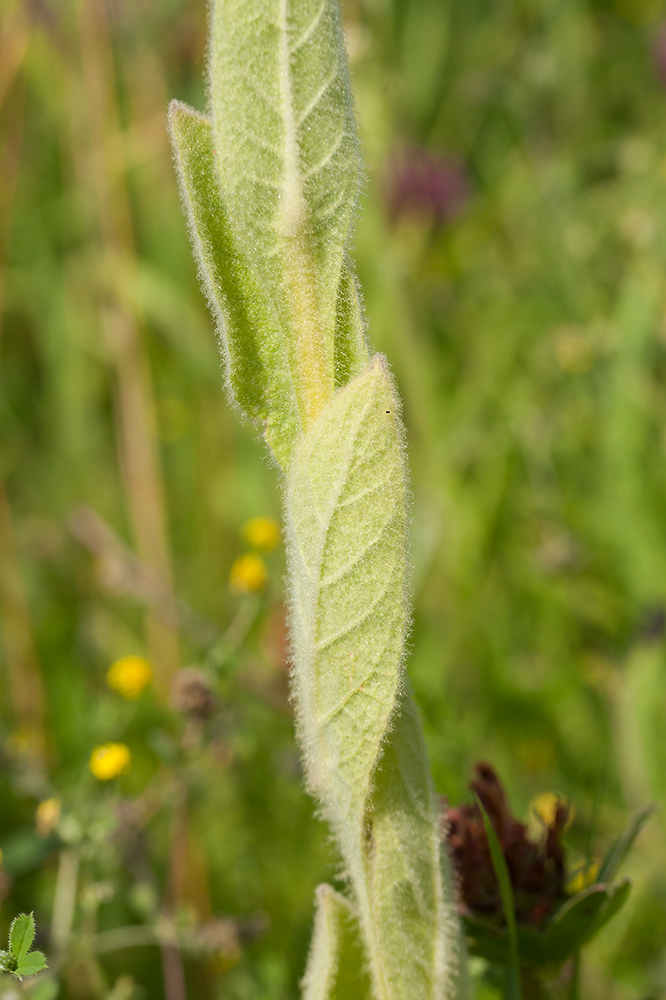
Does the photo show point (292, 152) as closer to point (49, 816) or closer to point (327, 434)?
point (327, 434)

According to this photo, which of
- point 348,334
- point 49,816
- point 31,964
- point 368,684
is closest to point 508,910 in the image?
point 368,684

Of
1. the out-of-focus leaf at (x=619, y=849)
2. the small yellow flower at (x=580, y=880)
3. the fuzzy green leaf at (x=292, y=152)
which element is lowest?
the small yellow flower at (x=580, y=880)

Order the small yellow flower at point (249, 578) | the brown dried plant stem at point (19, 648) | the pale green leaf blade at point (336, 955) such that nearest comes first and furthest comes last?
the pale green leaf blade at point (336, 955) < the small yellow flower at point (249, 578) < the brown dried plant stem at point (19, 648)

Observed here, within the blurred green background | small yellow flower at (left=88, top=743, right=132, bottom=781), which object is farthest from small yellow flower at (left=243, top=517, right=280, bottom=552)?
small yellow flower at (left=88, top=743, right=132, bottom=781)

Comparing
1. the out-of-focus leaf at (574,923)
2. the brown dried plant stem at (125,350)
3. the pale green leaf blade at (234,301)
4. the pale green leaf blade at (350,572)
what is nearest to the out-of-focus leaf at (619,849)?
the out-of-focus leaf at (574,923)

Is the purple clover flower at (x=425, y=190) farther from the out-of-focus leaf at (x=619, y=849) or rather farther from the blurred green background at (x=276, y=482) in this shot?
the out-of-focus leaf at (x=619, y=849)

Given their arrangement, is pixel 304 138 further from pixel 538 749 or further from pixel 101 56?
pixel 101 56

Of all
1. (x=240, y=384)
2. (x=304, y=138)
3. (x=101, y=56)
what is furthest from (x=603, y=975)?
(x=101, y=56)
